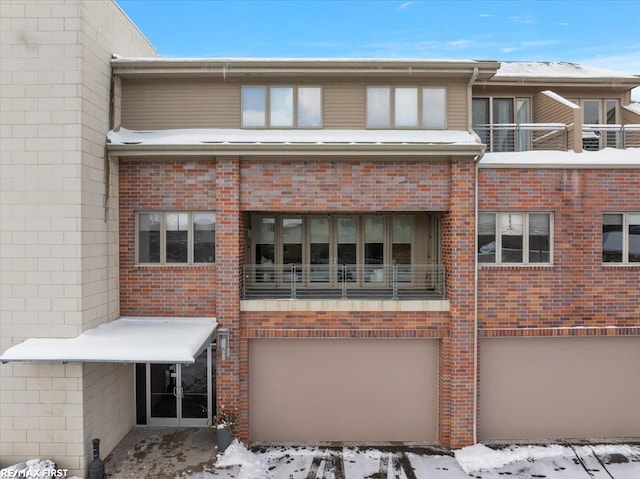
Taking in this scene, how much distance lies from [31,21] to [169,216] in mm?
4858

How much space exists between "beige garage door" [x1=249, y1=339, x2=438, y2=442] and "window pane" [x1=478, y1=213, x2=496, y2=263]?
309cm

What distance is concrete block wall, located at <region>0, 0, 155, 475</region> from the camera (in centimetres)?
866

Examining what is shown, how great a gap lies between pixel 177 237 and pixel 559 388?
10282 mm

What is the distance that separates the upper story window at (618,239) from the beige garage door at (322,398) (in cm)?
575

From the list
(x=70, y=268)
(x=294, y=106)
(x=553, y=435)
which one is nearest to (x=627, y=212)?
(x=553, y=435)

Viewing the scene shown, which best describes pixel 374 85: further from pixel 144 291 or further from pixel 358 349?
pixel 144 291

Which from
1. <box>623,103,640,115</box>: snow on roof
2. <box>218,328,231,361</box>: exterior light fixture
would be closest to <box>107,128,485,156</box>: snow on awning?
<box>218,328,231,361</box>: exterior light fixture

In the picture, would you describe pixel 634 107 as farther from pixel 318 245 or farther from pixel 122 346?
pixel 122 346

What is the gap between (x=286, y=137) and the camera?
33.1ft

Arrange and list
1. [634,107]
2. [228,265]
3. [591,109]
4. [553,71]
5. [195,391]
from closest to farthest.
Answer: [228,265] → [195,391] → [634,107] → [591,109] → [553,71]

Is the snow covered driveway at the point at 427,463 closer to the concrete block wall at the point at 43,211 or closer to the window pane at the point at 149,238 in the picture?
the concrete block wall at the point at 43,211

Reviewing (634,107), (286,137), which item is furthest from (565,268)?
(286,137)

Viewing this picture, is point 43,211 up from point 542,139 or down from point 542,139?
down

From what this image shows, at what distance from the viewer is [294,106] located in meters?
10.4
